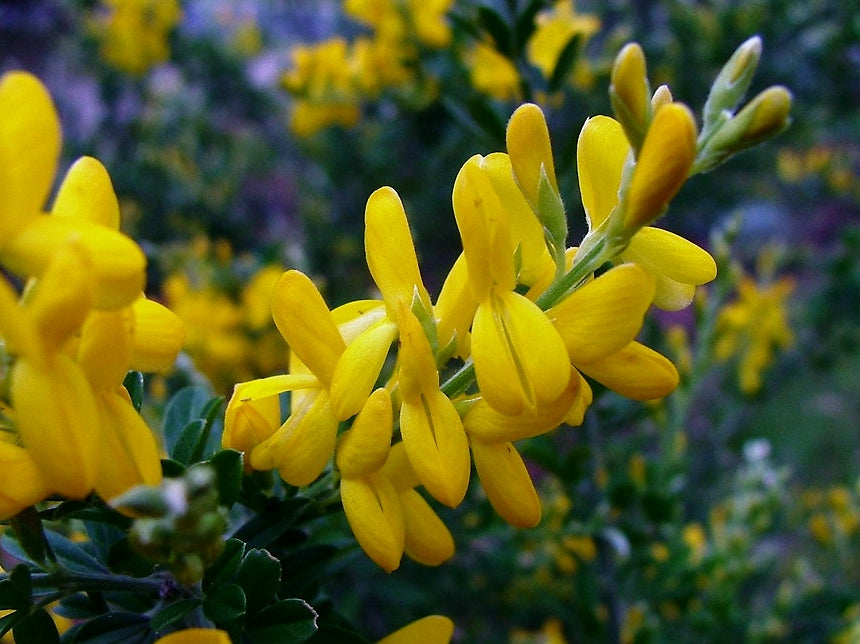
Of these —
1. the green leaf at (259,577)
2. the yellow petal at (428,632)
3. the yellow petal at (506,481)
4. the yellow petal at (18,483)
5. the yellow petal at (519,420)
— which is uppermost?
the yellow petal at (18,483)

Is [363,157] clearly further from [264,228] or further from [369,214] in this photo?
[369,214]

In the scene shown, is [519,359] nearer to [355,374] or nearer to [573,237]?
[355,374]

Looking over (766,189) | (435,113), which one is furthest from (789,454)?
(435,113)

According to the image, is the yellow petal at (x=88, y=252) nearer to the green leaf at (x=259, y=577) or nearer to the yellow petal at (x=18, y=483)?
the yellow petal at (x=18, y=483)

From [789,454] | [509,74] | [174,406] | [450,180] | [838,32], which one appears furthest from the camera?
[789,454]

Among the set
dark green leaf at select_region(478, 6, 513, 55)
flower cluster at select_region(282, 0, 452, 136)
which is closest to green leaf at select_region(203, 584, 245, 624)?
dark green leaf at select_region(478, 6, 513, 55)

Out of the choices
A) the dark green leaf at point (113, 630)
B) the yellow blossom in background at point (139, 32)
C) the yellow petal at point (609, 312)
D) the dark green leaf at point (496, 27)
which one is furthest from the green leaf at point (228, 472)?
the yellow blossom in background at point (139, 32)
